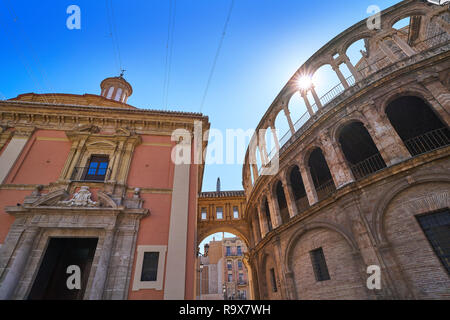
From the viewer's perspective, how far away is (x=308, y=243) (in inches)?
440

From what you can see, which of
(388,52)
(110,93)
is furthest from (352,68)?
(110,93)

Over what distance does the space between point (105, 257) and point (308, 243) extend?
940 centimetres

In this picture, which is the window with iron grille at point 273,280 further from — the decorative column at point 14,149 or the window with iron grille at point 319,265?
the decorative column at point 14,149

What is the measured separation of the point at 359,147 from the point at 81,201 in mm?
14419

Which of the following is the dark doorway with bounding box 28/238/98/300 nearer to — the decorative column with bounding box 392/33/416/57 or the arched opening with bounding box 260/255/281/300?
the arched opening with bounding box 260/255/281/300

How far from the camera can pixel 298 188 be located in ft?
51.7

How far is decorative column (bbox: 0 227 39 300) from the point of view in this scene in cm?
629

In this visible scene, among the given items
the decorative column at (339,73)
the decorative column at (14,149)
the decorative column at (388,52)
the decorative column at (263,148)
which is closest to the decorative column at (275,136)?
the decorative column at (263,148)

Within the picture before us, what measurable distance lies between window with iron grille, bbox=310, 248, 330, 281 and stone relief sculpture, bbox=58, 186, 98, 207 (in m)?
10.4

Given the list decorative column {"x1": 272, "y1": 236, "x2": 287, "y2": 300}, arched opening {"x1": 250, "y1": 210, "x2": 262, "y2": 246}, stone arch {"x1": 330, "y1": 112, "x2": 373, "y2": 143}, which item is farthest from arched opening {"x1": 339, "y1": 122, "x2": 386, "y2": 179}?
arched opening {"x1": 250, "y1": 210, "x2": 262, "y2": 246}
